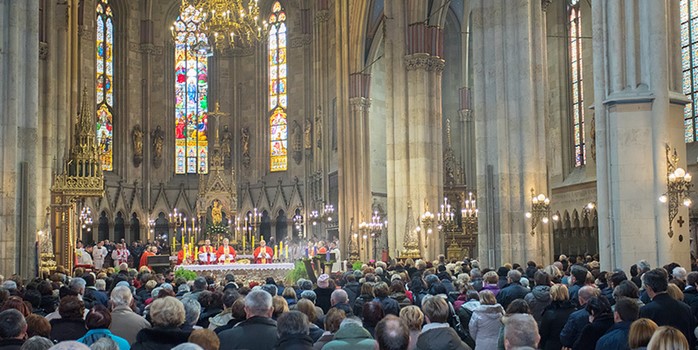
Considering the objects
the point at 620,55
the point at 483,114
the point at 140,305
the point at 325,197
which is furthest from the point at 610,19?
the point at 325,197

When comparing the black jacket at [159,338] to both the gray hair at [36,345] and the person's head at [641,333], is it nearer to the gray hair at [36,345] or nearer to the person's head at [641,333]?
the gray hair at [36,345]

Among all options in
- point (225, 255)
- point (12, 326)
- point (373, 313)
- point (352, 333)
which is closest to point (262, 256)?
point (225, 255)

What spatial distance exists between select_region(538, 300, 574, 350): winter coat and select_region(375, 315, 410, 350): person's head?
12.3 feet

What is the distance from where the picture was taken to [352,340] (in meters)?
6.98

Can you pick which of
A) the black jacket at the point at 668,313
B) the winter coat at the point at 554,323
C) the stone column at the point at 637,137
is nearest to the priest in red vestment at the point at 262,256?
the stone column at the point at 637,137

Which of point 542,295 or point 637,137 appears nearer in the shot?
point 542,295

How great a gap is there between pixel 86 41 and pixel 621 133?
33.7m

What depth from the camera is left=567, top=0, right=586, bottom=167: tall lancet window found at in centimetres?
3731

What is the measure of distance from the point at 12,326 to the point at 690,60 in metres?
28.8

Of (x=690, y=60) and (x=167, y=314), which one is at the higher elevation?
(x=690, y=60)

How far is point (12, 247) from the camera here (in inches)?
842

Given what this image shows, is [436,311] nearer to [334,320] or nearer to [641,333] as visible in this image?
[334,320]

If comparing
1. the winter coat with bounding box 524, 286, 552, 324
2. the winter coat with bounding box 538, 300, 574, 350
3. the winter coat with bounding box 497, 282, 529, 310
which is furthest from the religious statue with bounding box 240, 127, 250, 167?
the winter coat with bounding box 538, 300, 574, 350

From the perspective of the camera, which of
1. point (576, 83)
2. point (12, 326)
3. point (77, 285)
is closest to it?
point (12, 326)
